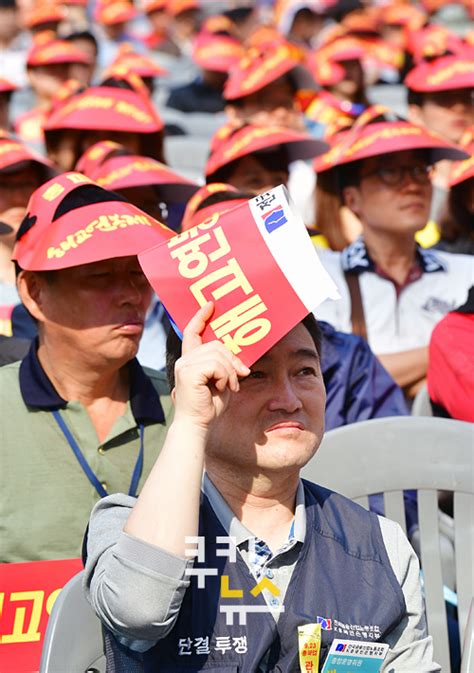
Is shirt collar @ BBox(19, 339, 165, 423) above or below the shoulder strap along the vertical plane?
above

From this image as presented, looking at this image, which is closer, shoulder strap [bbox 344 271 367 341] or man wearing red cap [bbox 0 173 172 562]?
man wearing red cap [bbox 0 173 172 562]

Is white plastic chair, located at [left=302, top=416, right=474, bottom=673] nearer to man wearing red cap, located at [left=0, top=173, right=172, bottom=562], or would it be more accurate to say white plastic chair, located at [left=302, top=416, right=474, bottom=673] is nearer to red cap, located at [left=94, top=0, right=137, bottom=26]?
man wearing red cap, located at [left=0, top=173, right=172, bottom=562]

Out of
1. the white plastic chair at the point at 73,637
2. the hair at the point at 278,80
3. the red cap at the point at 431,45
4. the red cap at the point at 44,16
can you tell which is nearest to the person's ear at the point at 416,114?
the red cap at the point at 431,45

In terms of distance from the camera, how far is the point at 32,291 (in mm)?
2799

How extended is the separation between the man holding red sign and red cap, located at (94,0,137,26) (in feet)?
37.6

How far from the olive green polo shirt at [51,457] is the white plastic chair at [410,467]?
446mm

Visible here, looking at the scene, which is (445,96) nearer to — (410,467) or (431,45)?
(431,45)

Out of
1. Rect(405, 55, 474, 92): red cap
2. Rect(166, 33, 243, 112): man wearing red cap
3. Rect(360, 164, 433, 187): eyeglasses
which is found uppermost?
Rect(405, 55, 474, 92): red cap

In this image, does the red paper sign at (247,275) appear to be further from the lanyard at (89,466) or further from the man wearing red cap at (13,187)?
the man wearing red cap at (13,187)

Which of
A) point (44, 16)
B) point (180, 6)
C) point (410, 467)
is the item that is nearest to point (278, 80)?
point (410, 467)

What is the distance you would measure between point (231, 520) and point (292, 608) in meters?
0.17

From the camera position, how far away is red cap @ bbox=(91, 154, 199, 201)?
160 inches

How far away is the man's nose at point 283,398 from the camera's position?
1874mm

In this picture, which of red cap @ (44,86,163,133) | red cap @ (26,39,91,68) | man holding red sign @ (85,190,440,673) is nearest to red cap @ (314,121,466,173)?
red cap @ (44,86,163,133)
